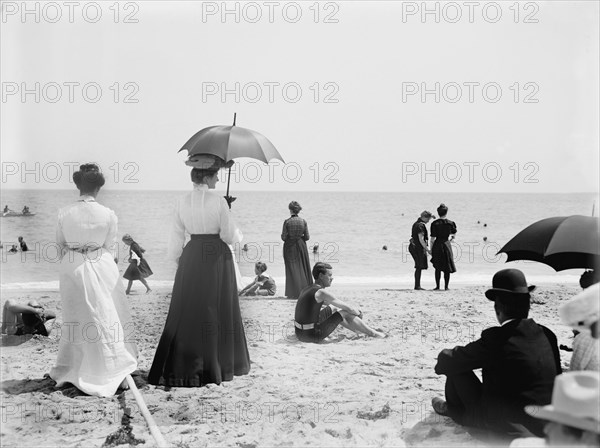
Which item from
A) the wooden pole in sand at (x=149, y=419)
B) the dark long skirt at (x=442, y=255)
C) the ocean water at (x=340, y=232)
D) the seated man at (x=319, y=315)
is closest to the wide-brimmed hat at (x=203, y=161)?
the ocean water at (x=340, y=232)

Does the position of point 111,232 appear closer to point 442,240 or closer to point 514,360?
point 514,360

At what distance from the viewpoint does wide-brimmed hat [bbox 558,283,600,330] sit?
8.16 feet

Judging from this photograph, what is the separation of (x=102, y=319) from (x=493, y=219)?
44.6 m

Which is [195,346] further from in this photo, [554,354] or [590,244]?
[590,244]

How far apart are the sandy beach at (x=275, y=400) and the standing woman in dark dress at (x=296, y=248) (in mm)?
2469

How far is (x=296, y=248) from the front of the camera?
33.0 ft

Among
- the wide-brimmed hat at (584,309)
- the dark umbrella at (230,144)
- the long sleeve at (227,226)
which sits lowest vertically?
the wide-brimmed hat at (584,309)

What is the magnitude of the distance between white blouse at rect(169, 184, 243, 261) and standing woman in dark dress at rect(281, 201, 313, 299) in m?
4.58

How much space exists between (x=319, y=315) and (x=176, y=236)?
2265 millimetres

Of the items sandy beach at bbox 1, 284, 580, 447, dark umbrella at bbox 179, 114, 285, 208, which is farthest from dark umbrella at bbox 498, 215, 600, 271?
dark umbrella at bbox 179, 114, 285, 208

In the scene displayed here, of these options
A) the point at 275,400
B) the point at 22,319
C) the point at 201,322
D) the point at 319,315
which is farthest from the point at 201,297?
the point at 22,319

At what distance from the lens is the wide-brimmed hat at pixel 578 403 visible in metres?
2.16

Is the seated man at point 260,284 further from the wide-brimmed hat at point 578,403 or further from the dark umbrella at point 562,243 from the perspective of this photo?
the wide-brimmed hat at point 578,403

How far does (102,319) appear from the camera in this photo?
16.6 feet
